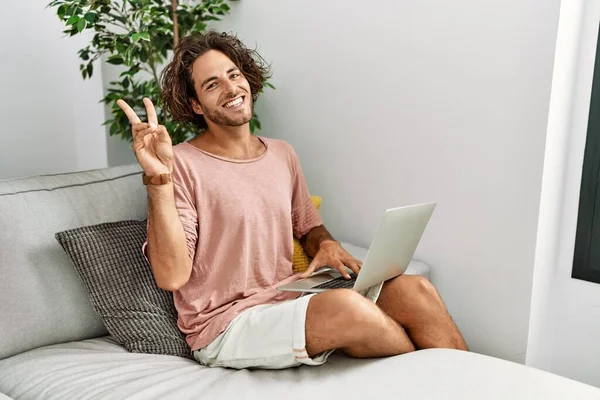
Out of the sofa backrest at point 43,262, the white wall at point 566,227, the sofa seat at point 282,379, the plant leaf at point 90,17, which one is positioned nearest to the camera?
the sofa seat at point 282,379

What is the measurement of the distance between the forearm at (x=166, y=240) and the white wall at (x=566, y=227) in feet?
3.47

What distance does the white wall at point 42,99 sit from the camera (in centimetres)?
233

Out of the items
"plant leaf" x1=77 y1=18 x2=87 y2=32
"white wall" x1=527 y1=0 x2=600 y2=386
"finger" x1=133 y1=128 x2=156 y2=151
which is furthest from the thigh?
"plant leaf" x1=77 y1=18 x2=87 y2=32

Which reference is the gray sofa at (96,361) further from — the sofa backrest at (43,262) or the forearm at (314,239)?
the forearm at (314,239)

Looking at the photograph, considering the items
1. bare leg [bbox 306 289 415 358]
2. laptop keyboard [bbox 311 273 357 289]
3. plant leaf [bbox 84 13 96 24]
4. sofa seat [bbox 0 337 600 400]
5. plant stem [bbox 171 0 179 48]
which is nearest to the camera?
sofa seat [bbox 0 337 600 400]

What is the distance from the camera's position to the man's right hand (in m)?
1.51

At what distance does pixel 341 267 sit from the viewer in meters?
1.78

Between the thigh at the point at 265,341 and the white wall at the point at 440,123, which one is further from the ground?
the white wall at the point at 440,123

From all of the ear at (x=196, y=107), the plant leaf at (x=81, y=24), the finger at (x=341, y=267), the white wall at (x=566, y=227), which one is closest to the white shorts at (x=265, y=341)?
the finger at (x=341, y=267)

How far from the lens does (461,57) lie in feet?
6.40

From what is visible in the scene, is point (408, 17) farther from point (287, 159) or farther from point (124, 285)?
point (124, 285)

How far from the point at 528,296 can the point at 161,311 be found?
108cm

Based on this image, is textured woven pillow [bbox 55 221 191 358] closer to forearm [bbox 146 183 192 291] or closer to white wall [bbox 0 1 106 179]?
forearm [bbox 146 183 192 291]

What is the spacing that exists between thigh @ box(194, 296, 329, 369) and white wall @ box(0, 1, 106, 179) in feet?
4.18
